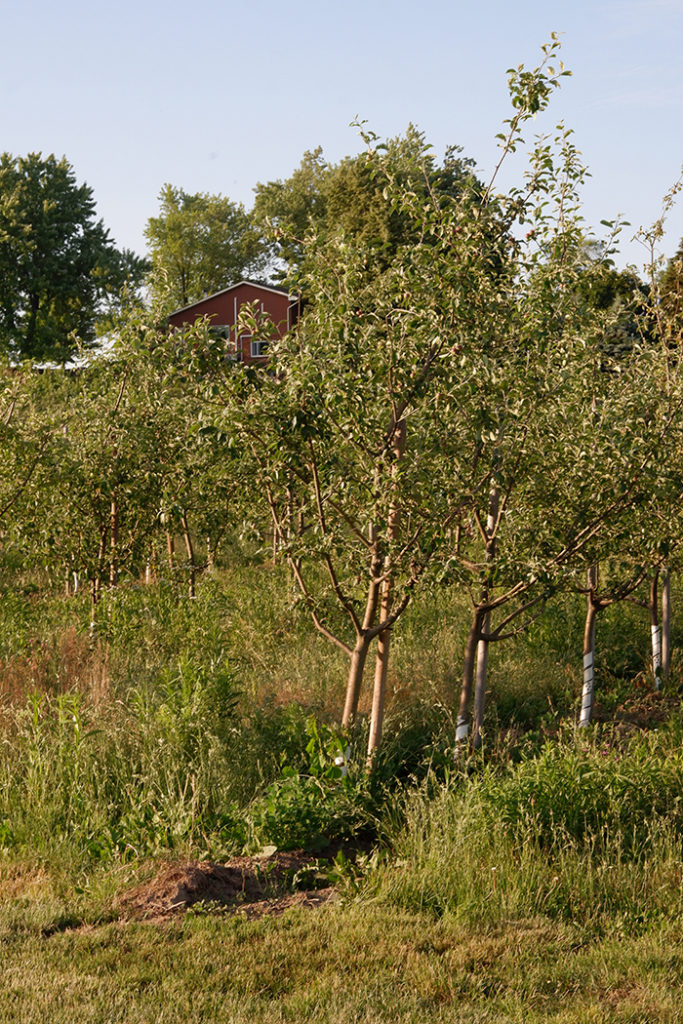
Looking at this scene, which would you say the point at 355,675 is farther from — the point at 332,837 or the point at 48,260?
the point at 48,260

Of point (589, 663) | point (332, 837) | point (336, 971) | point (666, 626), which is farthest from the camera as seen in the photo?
point (666, 626)

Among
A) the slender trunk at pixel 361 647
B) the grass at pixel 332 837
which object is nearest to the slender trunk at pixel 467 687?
the grass at pixel 332 837

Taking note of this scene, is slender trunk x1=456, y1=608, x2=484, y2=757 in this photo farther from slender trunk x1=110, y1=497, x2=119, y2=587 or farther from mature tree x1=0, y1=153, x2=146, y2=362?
mature tree x1=0, y1=153, x2=146, y2=362

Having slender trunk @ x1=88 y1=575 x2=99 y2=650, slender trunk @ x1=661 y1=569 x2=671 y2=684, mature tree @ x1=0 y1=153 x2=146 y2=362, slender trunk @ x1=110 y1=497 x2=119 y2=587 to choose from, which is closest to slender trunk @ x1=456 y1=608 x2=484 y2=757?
slender trunk @ x1=661 y1=569 x2=671 y2=684

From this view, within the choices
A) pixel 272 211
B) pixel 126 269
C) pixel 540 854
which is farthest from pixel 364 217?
pixel 540 854

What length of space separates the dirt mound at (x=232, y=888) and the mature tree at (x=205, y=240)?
53.4 meters

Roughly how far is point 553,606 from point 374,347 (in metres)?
3.57

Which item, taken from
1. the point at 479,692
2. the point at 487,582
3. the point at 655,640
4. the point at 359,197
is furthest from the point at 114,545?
the point at 359,197

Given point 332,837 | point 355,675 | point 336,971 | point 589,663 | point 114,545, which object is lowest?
point 336,971

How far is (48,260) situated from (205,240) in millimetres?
16880

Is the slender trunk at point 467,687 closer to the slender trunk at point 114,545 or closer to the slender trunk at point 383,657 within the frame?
the slender trunk at point 383,657

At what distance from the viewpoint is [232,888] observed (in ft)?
16.7

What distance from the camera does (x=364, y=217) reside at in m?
36.4

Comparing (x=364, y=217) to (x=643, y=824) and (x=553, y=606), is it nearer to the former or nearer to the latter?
(x=553, y=606)
